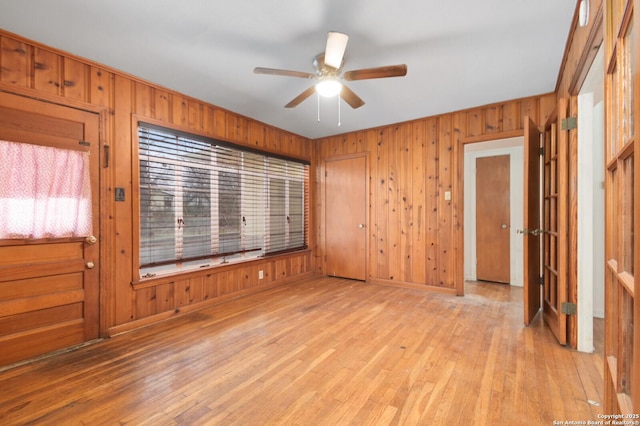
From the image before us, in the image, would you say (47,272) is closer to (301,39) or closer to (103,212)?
(103,212)

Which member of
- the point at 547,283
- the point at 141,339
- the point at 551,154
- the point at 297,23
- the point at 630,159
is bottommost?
the point at 141,339

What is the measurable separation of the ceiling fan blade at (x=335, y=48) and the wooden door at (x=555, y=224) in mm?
1876

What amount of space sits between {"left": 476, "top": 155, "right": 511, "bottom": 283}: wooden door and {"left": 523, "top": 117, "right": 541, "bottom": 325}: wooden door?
1528mm

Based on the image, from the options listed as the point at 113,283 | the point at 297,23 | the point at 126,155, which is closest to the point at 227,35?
the point at 297,23

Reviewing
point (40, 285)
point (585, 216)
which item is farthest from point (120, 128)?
point (585, 216)

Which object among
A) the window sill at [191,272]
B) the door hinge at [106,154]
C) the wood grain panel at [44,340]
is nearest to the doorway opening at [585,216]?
the window sill at [191,272]

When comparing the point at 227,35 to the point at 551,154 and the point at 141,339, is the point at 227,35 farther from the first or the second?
the point at 551,154

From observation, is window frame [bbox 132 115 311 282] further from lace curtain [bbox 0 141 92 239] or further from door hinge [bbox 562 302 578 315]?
door hinge [bbox 562 302 578 315]

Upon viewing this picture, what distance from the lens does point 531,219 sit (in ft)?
9.00

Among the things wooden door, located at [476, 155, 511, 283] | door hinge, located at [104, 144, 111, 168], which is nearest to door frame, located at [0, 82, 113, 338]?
door hinge, located at [104, 144, 111, 168]

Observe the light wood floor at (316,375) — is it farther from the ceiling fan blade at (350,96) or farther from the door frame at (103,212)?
the ceiling fan blade at (350,96)

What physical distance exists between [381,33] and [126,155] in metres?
2.52

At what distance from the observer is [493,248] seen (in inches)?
177

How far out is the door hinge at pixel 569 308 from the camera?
220 cm
